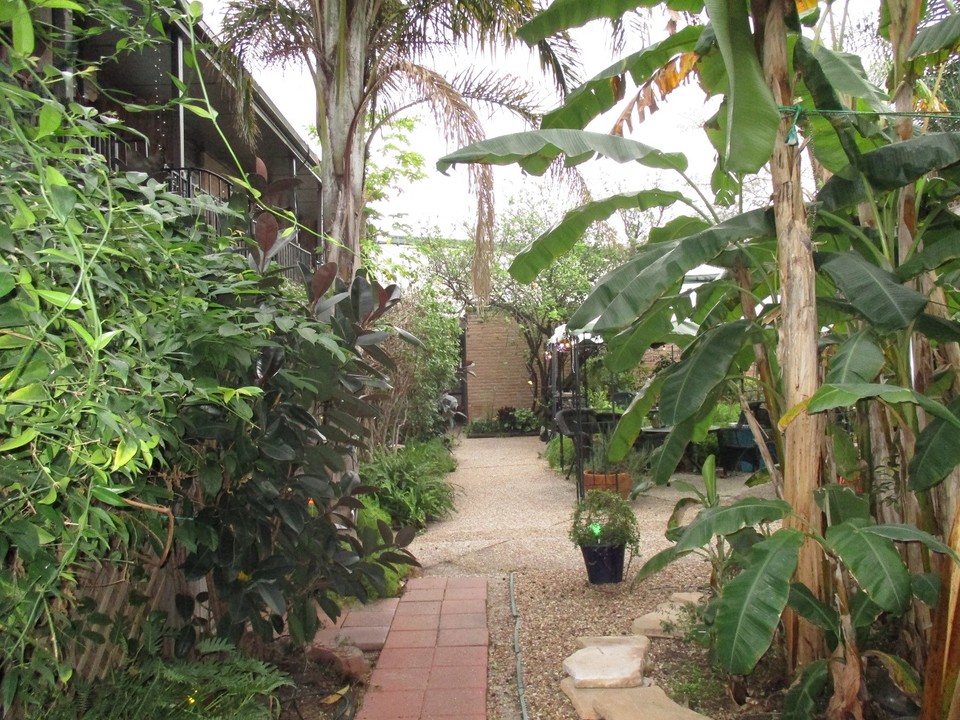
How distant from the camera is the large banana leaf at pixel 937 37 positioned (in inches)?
134

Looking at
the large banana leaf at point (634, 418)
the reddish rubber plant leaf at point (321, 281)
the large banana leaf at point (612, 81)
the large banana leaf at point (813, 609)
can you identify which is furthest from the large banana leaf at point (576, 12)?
the large banana leaf at point (813, 609)

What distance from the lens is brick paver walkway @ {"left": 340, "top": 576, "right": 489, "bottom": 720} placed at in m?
3.76

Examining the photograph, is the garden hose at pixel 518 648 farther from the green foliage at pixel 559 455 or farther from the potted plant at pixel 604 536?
the green foliage at pixel 559 455

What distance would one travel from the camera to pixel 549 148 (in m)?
3.47

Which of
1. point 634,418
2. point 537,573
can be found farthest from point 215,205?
point 537,573

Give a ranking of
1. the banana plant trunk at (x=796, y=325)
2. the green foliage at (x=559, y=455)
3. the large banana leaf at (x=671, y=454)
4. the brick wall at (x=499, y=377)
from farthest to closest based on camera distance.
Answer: the brick wall at (x=499, y=377)
the green foliage at (x=559, y=455)
the large banana leaf at (x=671, y=454)
the banana plant trunk at (x=796, y=325)

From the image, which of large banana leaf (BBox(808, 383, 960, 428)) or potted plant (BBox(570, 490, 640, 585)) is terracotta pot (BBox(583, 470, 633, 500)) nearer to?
potted plant (BBox(570, 490, 640, 585))

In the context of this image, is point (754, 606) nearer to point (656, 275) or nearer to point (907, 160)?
point (656, 275)

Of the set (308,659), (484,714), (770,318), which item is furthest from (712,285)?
(308,659)

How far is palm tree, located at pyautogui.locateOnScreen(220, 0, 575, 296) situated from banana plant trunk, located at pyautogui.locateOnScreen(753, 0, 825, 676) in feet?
9.31

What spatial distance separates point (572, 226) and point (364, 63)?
2.79 meters

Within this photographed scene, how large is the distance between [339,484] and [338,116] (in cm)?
316

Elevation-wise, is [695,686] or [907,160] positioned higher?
[907,160]

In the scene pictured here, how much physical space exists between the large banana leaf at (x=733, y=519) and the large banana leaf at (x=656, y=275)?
878mm
